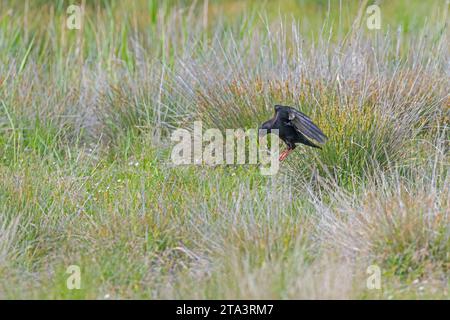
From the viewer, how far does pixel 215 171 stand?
623 centimetres

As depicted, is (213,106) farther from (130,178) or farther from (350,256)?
(350,256)

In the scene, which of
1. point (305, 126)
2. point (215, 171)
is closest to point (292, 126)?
point (305, 126)

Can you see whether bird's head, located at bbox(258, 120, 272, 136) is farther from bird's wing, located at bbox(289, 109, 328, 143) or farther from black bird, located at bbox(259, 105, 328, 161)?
bird's wing, located at bbox(289, 109, 328, 143)

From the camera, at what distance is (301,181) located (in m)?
5.92

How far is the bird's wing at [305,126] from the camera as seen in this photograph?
5590mm

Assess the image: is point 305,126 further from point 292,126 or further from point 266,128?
point 266,128

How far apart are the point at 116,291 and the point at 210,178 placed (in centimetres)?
148

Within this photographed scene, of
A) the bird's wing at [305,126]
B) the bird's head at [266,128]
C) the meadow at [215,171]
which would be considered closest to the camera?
the meadow at [215,171]

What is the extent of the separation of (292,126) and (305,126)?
9cm

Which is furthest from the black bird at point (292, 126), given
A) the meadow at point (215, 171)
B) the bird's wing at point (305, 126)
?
the meadow at point (215, 171)

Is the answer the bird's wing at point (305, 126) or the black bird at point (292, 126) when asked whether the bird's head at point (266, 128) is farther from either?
the bird's wing at point (305, 126)

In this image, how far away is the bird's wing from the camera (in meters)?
5.59

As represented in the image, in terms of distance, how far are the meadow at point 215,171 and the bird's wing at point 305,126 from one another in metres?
0.29

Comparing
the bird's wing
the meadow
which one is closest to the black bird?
the bird's wing
